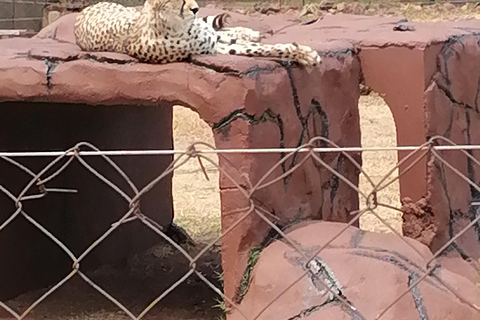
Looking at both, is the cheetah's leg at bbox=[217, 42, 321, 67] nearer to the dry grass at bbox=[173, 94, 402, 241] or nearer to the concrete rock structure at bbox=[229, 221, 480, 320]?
the concrete rock structure at bbox=[229, 221, 480, 320]

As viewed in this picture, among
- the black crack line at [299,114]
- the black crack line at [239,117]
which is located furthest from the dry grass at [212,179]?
the black crack line at [239,117]

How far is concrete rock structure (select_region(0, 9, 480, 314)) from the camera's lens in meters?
2.24

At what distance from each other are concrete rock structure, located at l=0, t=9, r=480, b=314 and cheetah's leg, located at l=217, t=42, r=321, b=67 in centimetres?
4

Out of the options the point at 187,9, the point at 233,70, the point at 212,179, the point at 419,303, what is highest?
the point at 187,9

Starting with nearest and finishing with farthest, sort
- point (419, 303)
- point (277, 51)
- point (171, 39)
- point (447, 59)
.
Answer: point (419, 303) → point (171, 39) → point (277, 51) → point (447, 59)

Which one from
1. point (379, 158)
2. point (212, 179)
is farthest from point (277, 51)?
point (379, 158)

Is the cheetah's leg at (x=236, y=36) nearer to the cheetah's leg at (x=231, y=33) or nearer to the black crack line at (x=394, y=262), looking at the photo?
the cheetah's leg at (x=231, y=33)

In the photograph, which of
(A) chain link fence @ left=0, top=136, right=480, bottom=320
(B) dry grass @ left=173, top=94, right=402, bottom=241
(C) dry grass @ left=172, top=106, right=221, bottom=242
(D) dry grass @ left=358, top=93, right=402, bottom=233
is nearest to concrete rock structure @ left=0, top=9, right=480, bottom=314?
(A) chain link fence @ left=0, top=136, right=480, bottom=320

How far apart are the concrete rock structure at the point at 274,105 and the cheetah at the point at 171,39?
52 millimetres

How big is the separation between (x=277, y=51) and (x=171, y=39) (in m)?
0.33

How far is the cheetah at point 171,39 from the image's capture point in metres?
2.34

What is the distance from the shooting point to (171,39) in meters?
2.34

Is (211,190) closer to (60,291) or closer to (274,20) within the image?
(274,20)

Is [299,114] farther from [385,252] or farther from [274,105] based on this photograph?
[385,252]
